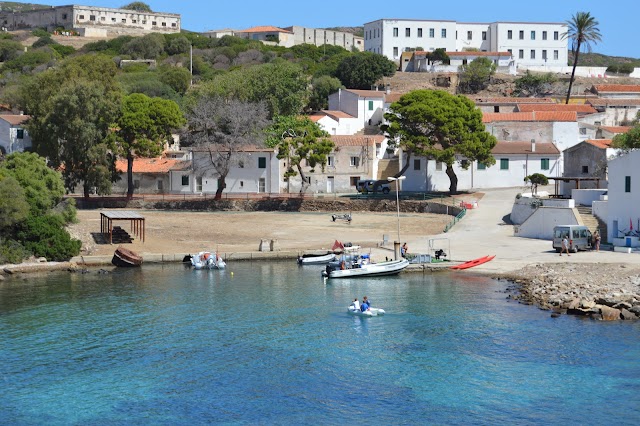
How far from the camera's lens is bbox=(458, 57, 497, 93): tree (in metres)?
130

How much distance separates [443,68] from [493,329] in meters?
98.7

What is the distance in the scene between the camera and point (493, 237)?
62.8 metres

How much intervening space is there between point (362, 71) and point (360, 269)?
77055 mm

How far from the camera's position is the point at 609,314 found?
4172 centimetres

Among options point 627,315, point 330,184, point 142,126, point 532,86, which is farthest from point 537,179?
point 532,86

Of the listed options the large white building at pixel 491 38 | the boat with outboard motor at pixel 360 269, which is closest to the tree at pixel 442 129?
the boat with outboard motor at pixel 360 269

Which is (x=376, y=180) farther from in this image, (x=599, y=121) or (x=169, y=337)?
(x=169, y=337)

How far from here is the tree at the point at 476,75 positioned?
130 m

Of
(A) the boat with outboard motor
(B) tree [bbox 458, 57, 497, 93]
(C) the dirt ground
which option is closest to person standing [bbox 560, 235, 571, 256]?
(A) the boat with outboard motor

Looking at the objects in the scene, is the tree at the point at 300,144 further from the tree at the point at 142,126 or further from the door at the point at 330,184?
the tree at the point at 142,126

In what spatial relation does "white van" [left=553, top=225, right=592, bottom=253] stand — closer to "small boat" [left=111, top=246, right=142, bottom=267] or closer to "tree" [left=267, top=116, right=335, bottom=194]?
"small boat" [left=111, top=246, right=142, bottom=267]

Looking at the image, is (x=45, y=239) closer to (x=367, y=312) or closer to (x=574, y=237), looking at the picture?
(x=367, y=312)

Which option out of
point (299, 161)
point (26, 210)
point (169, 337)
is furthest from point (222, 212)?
point (169, 337)

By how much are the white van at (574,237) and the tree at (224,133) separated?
38.8 meters
